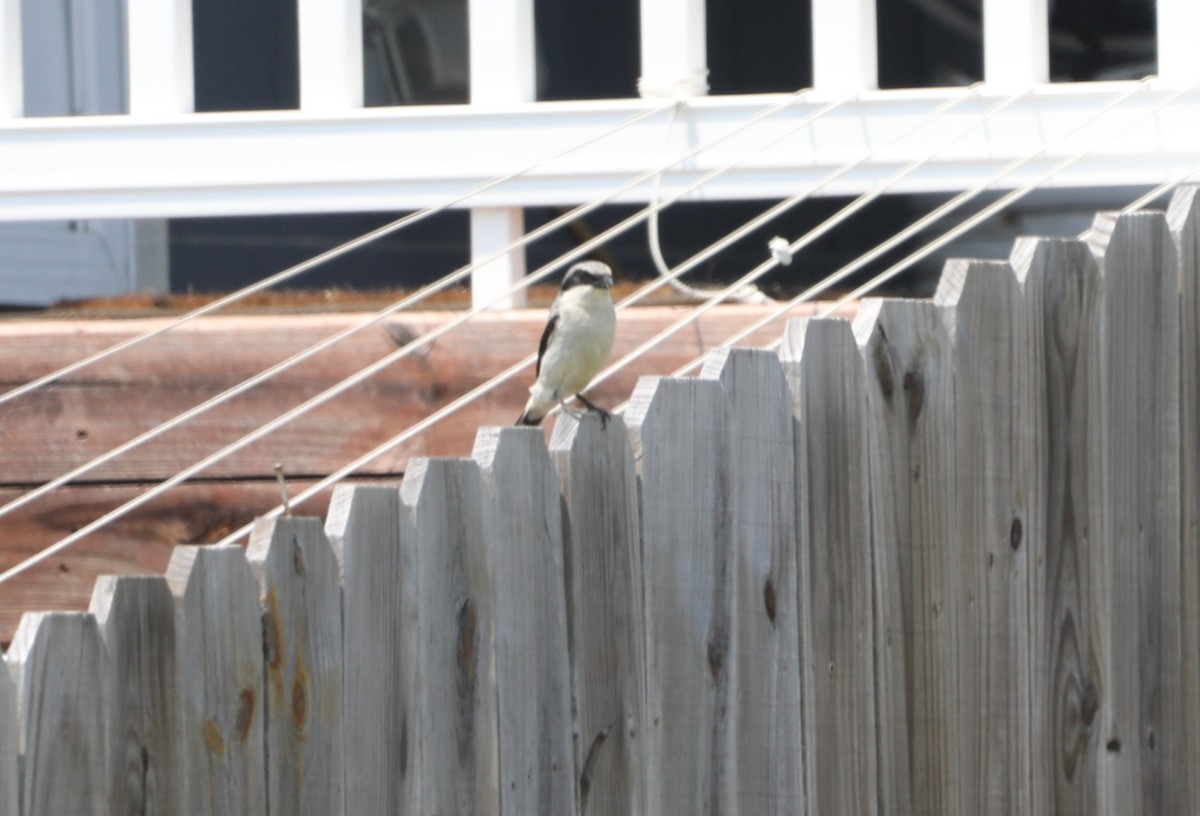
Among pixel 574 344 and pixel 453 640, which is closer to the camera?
Answer: pixel 453 640

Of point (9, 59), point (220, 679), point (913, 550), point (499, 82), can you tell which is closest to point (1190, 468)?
point (913, 550)

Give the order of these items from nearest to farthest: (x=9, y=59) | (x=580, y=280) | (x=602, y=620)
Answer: (x=602, y=620) → (x=580, y=280) → (x=9, y=59)

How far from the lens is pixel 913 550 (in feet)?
9.95

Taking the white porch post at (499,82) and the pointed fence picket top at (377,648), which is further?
the white porch post at (499,82)

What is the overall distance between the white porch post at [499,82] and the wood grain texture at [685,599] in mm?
1710

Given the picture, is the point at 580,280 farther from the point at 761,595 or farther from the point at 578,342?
the point at 761,595

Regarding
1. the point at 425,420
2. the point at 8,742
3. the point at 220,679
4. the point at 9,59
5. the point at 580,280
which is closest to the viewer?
the point at 8,742

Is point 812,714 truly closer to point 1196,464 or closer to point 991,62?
point 1196,464

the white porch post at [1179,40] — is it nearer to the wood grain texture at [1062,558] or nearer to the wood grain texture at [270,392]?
the wood grain texture at [270,392]

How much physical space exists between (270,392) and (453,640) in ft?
4.82

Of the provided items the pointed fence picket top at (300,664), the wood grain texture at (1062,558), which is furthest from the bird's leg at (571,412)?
the wood grain texture at (1062,558)

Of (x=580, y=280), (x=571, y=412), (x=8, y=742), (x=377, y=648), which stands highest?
(x=580, y=280)

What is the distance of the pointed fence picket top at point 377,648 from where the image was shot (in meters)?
2.67

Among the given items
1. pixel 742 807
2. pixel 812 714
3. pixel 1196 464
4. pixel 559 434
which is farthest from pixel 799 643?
pixel 1196 464
